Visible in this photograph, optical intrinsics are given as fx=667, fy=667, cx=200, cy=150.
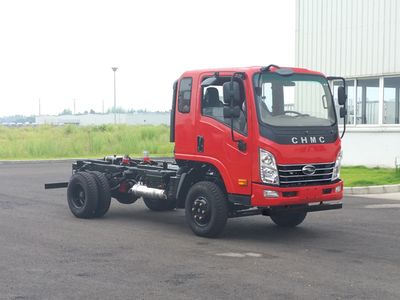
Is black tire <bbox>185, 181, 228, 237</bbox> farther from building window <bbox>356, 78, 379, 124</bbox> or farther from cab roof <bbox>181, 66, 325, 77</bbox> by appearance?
building window <bbox>356, 78, 379, 124</bbox>

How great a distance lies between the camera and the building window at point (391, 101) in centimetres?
2122

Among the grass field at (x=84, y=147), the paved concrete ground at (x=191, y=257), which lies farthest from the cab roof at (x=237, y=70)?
the grass field at (x=84, y=147)

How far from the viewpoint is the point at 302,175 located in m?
10.1

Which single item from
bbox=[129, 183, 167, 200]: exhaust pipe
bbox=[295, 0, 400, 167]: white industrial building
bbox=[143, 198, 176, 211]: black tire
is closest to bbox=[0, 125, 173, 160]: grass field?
bbox=[295, 0, 400, 167]: white industrial building

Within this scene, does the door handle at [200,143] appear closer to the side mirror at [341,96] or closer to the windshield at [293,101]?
the windshield at [293,101]

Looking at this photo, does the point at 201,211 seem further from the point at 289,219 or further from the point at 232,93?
the point at 232,93

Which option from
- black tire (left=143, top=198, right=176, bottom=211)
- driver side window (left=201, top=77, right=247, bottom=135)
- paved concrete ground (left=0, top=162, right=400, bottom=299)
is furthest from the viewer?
black tire (left=143, top=198, right=176, bottom=211)

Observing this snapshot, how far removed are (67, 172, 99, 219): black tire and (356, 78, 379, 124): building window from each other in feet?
39.8

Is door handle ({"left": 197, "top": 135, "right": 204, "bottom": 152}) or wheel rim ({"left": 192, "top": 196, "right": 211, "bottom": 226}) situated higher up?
door handle ({"left": 197, "top": 135, "right": 204, "bottom": 152})

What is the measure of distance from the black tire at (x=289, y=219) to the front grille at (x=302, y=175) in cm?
133

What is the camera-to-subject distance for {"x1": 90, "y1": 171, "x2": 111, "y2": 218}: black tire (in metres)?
12.4

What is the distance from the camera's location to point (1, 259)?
28.7 ft

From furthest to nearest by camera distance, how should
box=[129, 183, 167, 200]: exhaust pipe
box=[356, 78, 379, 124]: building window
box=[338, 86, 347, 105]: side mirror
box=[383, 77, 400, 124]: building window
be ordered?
1. box=[356, 78, 379, 124]: building window
2. box=[383, 77, 400, 124]: building window
3. box=[129, 183, 167, 200]: exhaust pipe
4. box=[338, 86, 347, 105]: side mirror

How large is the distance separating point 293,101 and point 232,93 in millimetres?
1145
